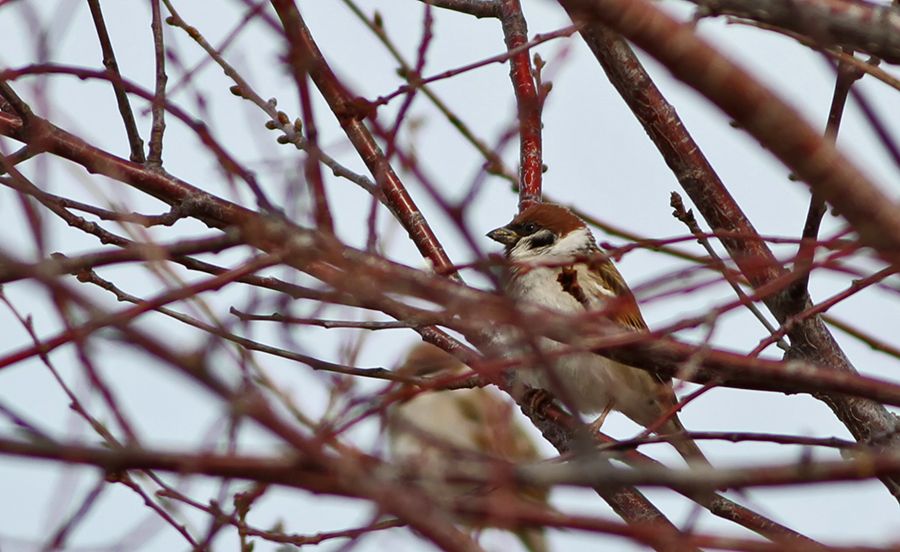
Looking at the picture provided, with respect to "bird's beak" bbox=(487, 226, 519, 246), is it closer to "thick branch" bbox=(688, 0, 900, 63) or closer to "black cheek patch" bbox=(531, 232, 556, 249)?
"black cheek patch" bbox=(531, 232, 556, 249)

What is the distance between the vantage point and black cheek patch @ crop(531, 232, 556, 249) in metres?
6.20

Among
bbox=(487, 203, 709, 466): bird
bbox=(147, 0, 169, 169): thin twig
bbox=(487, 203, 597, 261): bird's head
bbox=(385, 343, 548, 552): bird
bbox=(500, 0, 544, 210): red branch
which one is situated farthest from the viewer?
bbox=(487, 203, 597, 261): bird's head

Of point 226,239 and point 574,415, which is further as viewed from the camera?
point 226,239

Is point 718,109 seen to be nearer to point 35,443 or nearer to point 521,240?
point 35,443

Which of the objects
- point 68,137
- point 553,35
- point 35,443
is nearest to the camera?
point 35,443

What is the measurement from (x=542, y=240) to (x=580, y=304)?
1.05 meters

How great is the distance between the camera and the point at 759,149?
1949mm

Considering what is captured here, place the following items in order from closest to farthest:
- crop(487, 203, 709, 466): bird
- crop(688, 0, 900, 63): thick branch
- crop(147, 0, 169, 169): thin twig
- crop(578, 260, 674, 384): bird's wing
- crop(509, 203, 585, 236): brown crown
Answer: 1. crop(688, 0, 900, 63): thick branch
2. crop(147, 0, 169, 169): thin twig
3. crop(487, 203, 709, 466): bird
4. crop(578, 260, 674, 384): bird's wing
5. crop(509, 203, 585, 236): brown crown

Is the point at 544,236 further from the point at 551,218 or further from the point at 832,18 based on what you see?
the point at 832,18

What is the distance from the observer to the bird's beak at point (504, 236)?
20.2 ft

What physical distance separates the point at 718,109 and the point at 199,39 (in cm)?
248

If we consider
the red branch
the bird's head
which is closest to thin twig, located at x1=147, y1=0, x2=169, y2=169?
the red branch

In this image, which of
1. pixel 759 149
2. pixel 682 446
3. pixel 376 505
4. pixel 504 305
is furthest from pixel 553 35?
pixel 682 446

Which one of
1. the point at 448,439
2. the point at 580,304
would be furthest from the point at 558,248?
the point at 448,439
